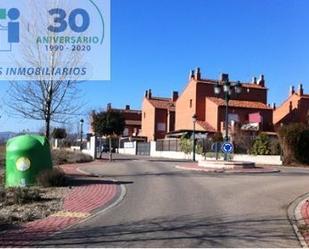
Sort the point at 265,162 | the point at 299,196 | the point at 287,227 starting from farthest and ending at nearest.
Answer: the point at 265,162, the point at 299,196, the point at 287,227

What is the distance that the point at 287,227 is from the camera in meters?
10.9

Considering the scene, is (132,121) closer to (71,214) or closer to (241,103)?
(241,103)

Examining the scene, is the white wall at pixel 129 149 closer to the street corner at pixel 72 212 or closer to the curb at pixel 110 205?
the street corner at pixel 72 212

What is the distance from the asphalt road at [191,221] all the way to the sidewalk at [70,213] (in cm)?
36

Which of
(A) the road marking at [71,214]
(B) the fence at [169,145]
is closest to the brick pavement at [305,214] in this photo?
(A) the road marking at [71,214]

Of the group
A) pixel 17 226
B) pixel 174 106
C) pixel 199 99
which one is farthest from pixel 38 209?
pixel 174 106

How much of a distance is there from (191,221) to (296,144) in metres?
32.0

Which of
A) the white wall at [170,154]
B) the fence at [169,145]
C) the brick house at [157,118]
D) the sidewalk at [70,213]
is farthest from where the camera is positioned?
the brick house at [157,118]

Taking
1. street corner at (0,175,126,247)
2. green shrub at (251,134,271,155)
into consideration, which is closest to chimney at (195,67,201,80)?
green shrub at (251,134,271,155)

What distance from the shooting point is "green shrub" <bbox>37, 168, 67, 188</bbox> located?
714 inches

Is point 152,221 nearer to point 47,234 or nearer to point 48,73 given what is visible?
point 47,234

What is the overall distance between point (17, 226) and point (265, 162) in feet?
114

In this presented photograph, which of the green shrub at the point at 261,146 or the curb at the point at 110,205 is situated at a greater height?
the green shrub at the point at 261,146

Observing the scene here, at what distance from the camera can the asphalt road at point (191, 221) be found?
930cm
